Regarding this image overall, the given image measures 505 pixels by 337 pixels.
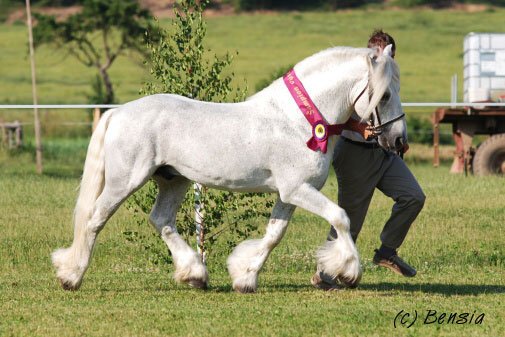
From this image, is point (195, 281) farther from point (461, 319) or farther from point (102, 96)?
point (102, 96)

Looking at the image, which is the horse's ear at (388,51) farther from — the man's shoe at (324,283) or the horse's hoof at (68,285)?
the horse's hoof at (68,285)

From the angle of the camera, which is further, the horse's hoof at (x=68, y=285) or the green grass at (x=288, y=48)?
the green grass at (x=288, y=48)

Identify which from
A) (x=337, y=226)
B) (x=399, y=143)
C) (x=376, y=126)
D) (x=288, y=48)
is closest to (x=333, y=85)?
(x=376, y=126)

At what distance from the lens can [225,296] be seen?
8.45 metres

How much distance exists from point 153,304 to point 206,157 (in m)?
1.19

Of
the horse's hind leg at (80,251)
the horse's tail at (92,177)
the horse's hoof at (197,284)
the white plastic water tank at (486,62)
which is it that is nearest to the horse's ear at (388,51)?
the horse's tail at (92,177)

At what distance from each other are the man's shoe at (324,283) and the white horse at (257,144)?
2.14ft

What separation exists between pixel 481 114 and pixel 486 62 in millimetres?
2651

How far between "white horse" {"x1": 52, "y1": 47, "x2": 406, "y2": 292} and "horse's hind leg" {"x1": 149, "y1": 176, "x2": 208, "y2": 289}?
32 cm

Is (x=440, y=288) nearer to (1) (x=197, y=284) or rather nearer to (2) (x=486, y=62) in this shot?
(1) (x=197, y=284)

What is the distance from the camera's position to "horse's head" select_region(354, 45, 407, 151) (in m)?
8.10

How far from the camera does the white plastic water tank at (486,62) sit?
24062 millimetres

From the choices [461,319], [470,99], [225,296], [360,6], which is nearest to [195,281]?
[225,296]

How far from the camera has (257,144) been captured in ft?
26.9
